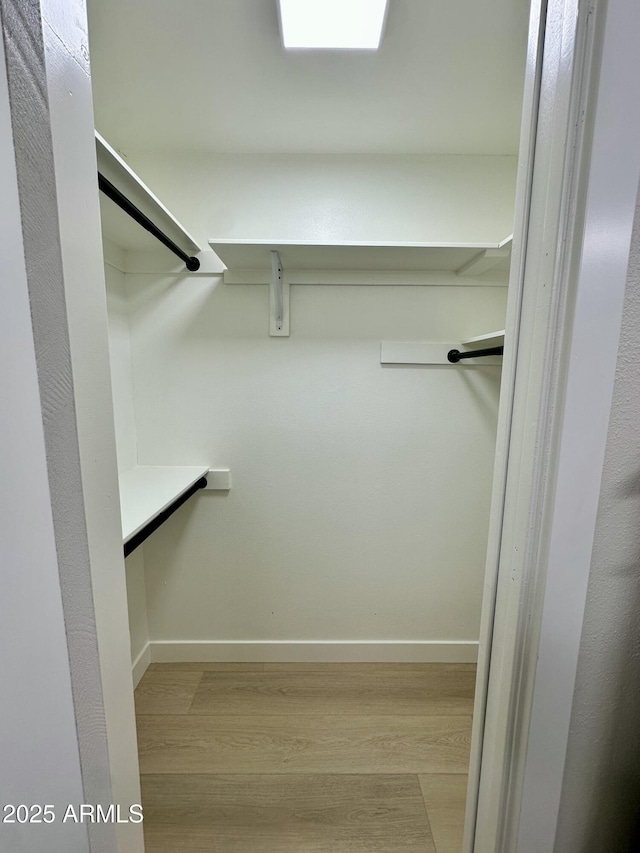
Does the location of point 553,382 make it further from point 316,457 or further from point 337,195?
point 337,195

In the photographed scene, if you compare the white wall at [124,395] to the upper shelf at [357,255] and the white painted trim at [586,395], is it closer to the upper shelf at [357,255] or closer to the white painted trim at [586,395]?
the upper shelf at [357,255]

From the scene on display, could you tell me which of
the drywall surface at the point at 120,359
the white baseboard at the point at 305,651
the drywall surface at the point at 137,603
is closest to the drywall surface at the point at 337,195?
the drywall surface at the point at 120,359

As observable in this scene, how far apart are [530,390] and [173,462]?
1390 mm

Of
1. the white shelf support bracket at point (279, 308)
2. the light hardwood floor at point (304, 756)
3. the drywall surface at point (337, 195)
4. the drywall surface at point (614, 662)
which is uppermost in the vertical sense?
the drywall surface at point (337, 195)

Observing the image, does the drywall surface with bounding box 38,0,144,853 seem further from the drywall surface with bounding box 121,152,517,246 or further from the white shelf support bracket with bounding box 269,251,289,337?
the drywall surface with bounding box 121,152,517,246

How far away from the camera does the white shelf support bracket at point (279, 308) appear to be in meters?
1.36

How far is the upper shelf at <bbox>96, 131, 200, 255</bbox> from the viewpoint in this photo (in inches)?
31.9

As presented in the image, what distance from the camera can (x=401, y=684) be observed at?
1532 millimetres

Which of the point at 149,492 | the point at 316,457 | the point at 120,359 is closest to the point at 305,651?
the point at 316,457

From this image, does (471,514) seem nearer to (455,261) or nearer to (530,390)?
(455,261)

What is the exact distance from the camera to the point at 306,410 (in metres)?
1.52

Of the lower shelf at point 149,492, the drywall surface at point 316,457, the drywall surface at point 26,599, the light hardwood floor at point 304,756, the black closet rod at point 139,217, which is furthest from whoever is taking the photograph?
the drywall surface at point 316,457

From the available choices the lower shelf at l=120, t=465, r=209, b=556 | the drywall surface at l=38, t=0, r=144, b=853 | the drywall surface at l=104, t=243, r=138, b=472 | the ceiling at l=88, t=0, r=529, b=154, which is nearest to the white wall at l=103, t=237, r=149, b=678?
the drywall surface at l=104, t=243, r=138, b=472

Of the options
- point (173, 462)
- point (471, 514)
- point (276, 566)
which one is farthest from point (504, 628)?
point (173, 462)
